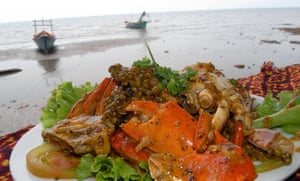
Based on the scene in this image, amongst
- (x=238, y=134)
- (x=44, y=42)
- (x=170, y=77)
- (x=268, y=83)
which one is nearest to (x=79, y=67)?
(x=44, y=42)

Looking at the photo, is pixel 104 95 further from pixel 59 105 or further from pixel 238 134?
pixel 238 134

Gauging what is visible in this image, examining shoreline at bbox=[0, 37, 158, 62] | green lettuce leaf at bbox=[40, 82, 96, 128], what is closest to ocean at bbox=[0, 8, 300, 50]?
shoreline at bbox=[0, 37, 158, 62]

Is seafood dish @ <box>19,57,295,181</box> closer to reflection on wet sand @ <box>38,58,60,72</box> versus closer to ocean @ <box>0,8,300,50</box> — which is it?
reflection on wet sand @ <box>38,58,60,72</box>

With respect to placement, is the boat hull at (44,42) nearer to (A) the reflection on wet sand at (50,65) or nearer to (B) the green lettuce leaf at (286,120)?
(A) the reflection on wet sand at (50,65)

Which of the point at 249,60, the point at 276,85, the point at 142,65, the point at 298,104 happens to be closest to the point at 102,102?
the point at 142,65

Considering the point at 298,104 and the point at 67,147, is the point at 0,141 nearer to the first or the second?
the point at 67,147

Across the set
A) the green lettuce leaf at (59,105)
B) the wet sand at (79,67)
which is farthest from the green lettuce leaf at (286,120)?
the wet sand at (79,67)

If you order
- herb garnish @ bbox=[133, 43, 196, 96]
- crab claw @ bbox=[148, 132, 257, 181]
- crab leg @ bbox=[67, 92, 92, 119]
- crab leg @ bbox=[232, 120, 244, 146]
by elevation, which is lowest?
crab leg @ bbox=[232, 120, 244, 146]
